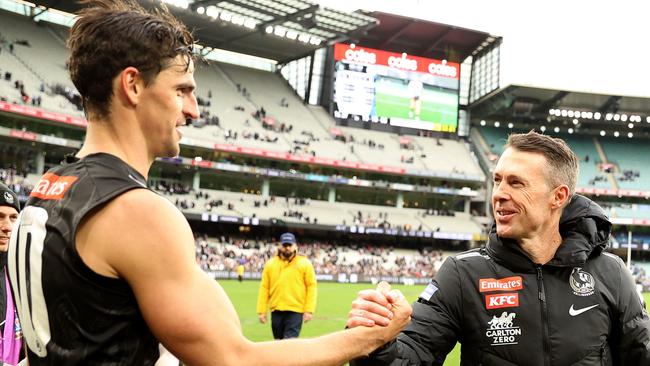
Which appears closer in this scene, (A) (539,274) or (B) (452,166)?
(A) (539,274)

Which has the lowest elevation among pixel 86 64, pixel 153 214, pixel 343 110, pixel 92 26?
pixel 153 214

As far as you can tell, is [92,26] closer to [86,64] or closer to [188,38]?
[86,64]

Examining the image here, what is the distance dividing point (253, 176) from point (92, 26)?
52354mm

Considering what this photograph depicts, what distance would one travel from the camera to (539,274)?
9.98ft

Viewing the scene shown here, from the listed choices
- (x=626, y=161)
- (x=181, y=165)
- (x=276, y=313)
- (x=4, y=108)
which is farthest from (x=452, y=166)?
(x=276, y=313)

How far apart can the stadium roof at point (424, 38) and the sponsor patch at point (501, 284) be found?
60.0 meters

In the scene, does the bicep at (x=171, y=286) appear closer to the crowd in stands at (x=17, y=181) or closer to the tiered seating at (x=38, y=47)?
the crowd in stands at (x=17, y=181)

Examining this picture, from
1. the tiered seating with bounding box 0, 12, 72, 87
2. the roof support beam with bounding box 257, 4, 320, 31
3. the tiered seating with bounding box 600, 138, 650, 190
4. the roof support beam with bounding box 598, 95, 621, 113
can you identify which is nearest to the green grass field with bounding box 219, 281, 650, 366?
the roof support beam with bounding box 257, 4, 320, 31

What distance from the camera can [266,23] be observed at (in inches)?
1925

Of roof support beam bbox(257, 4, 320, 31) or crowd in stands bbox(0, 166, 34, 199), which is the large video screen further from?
crowd in stands bbox(0, 166, 34, 199)

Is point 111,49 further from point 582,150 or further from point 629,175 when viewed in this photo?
point 582,150

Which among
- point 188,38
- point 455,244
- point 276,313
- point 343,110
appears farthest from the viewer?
point 343,110

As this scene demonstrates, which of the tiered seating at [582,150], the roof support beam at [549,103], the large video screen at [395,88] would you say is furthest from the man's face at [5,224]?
the roof support beam at [549,103]

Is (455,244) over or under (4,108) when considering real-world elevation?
under
